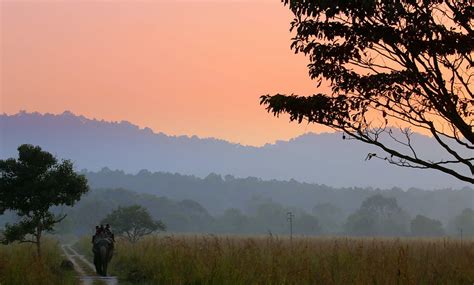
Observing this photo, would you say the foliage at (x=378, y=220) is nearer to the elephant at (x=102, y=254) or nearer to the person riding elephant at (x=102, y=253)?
the person riding elephant at (x=102, y=253)

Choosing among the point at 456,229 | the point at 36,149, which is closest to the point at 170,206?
the point at 456,229

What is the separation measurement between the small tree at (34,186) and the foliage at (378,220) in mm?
119948

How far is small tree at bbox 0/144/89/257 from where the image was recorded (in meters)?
27.3

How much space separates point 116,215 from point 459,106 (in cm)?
6005

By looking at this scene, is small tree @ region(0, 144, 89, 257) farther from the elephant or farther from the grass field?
the grass field

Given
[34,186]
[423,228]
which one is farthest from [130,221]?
[423,228]

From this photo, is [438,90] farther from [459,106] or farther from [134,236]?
[134,236]

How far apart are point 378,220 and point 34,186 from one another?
131389 millimetres

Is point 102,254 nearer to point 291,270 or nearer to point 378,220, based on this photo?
point 291,270

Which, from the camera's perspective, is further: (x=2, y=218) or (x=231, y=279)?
(x=2, y=218)

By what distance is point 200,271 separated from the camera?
14945mm

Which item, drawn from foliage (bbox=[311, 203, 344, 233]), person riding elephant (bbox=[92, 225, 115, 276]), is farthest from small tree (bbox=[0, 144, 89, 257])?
foliage (bbox=[311, 203, 344, 233])

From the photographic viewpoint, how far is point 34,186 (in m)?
27.2

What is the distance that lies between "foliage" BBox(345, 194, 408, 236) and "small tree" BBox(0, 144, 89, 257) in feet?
394
